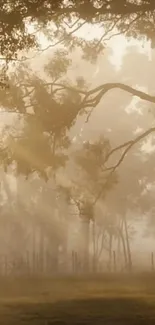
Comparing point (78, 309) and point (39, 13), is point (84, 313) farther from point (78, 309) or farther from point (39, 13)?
point (39, 13)

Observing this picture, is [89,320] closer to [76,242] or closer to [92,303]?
[92,303]

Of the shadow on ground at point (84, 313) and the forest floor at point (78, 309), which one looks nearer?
the shadow on ground at point (84, 313)

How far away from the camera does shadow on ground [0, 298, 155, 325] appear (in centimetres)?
1688

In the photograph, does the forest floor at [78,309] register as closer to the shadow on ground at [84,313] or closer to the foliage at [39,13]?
the shadow on ground at [84,313]

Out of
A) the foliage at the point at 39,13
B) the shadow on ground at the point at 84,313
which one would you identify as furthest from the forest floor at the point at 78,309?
the foliage at the point at 39,13

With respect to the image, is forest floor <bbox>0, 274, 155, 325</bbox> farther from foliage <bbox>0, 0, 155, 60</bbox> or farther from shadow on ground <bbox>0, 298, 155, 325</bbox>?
foliage <bbox>0, 0, 155, 60</bbox>

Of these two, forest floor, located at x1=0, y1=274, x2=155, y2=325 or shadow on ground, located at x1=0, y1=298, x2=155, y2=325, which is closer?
shadow on ground, located at x1=0, y1=298, x2=155, y2=325

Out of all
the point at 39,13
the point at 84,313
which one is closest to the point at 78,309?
the point at 84,313

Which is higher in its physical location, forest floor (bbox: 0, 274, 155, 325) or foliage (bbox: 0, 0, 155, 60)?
foliage (bbox: 0, 0, 155, 60)

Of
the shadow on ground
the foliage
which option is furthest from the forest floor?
the foliage

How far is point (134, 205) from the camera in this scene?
65.6 metres

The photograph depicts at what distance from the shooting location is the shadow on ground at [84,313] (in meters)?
16.9

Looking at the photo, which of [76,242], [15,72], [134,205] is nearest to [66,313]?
[15,72]

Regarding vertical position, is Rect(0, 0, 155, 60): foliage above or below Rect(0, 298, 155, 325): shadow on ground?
above
